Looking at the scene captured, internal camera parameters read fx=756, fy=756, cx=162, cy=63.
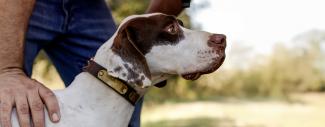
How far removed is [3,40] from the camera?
2.76 meters

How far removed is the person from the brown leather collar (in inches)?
6.6

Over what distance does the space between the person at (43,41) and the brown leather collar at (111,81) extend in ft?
0.55

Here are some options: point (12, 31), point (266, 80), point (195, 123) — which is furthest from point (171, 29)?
point (266, 80)

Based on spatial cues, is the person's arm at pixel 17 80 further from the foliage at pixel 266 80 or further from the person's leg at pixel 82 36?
the foliage at pixel 266 80

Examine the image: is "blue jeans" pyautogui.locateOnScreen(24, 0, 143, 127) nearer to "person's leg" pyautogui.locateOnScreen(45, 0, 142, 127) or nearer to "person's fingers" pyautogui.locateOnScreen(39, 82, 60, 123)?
"person's leg" pyautogui.locateOnScreen(45, 0, 142, 127)

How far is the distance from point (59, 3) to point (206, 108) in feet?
26.1

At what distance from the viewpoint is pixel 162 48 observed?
8.50 feet

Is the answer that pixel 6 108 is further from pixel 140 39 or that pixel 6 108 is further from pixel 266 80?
pixel 266 80

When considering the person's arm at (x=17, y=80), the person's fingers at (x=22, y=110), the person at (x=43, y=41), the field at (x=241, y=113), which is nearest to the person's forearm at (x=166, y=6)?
the person at (x=43, y=41)

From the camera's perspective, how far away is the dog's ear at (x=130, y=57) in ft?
8.29

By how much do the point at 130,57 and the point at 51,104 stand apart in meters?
0.32

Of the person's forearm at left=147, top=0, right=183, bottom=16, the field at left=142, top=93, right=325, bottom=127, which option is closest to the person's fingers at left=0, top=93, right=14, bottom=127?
the person's forearm at left=147, top=0, right=183, bottom=16

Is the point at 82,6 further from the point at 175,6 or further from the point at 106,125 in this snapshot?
the point at 106,125

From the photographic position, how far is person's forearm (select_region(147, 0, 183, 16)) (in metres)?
3.32
